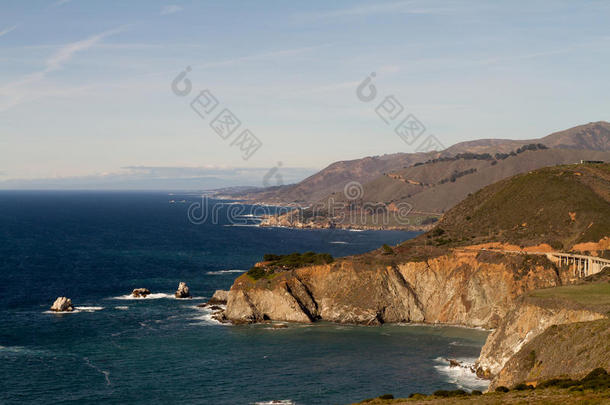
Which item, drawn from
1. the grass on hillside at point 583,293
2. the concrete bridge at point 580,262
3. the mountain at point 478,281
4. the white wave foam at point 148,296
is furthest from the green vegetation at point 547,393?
the white wave foam at point 148,296

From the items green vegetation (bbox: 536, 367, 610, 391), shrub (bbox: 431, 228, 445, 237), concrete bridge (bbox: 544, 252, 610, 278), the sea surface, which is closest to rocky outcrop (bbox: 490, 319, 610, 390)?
green vegetation (bbox: 536, 367, 610, 391)

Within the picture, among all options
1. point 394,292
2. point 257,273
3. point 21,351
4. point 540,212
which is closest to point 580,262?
point 540,212

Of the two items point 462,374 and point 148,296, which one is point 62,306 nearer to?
point 148,296

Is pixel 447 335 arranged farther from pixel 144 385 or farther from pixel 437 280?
pixel 144 385

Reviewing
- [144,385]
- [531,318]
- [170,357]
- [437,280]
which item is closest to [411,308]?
[437,280]

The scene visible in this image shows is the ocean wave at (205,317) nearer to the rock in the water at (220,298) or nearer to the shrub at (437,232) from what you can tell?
the rock in the water at (220,298)

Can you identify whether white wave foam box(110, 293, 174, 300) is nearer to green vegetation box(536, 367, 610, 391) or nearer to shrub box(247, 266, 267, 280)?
shrub box(247, 266, 267, 280)

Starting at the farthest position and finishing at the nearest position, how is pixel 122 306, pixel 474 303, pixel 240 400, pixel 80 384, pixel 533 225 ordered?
1. pixel 533 225
2. pixel 122 306
3. pixel 474 303
4. pixel 80 384
5. pixel 240 400
